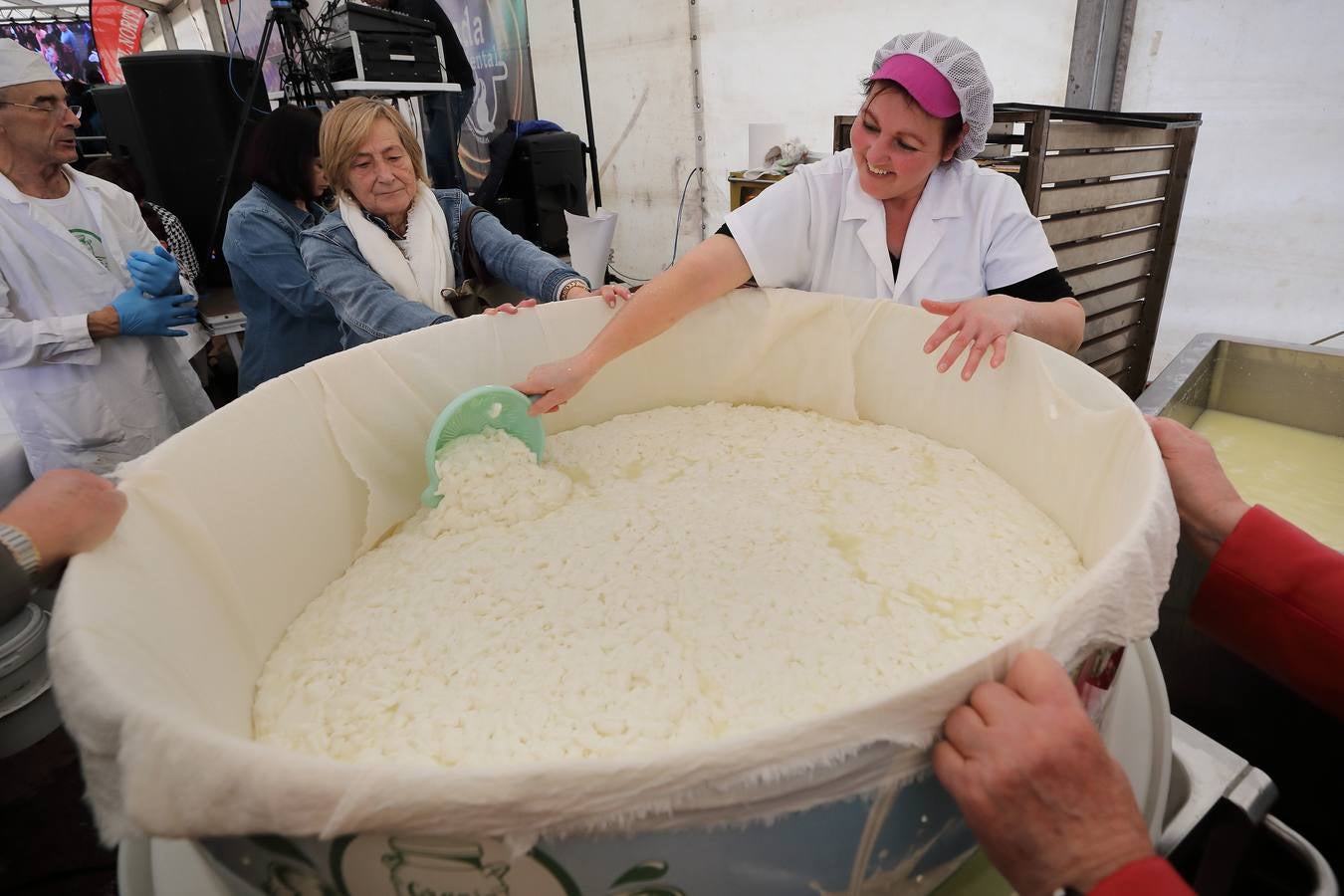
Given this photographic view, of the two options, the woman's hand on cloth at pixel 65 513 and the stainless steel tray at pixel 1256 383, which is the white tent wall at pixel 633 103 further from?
the woman's hand on cloth at pixel 65 513

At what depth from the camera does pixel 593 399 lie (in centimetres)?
163

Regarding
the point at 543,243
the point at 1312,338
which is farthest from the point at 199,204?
the point at 1312,338

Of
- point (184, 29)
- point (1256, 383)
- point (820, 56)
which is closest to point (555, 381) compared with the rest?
point (1256, 383)

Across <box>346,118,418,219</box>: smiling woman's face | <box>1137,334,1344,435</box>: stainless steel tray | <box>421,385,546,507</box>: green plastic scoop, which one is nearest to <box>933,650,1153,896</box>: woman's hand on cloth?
<box>421,385,546,507</box>: green plastic scoop

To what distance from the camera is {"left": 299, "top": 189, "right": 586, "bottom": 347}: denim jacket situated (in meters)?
1.65

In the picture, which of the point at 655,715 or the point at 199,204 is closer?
the point at 655,715

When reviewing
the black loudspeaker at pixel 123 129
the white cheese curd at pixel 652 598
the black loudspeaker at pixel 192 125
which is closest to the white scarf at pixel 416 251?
the white cheese curd at pixel 652 598

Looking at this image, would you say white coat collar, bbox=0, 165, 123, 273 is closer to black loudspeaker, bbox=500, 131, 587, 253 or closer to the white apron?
the white apron

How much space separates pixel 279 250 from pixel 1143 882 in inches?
86.1

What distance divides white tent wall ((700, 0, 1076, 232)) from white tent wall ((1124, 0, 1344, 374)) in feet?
1.14

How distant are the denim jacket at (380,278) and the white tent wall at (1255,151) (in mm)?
2390

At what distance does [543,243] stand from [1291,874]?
4.34 metres

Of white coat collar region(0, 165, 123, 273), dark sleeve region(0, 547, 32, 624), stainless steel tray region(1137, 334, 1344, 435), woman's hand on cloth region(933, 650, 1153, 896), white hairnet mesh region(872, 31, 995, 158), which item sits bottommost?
stainless steel tray region(1137, 334, 1344, 435)

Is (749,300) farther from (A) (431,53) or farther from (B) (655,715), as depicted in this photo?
(A) (431,53)
